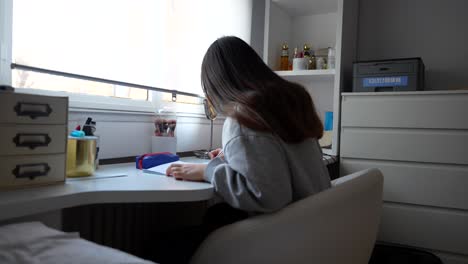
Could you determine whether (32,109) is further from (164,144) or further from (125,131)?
(164,144)

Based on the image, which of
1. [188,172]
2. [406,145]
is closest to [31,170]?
[188,172]

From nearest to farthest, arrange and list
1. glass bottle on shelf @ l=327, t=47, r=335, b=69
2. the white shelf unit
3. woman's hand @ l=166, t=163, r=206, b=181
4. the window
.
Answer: woman's hand @ l=166, t=163, r=206, b=181
the window
the white shelf unit
glass bottle on shelf @ l=327, t=47, r=335, b=69

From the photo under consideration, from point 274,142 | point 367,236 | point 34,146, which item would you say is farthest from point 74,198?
point 367,236

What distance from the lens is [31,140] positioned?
0.93 m

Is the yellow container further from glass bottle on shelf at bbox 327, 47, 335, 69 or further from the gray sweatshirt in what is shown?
glass bottle on shelf at bbox 327, 47, 335, 69

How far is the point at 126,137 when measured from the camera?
1.62m

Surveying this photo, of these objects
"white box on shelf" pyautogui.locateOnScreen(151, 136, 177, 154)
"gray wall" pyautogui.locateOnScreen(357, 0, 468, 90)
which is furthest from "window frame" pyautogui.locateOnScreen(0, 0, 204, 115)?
"gray wall" pyautogui.locateOnScreen(357, 0, 468, 90)

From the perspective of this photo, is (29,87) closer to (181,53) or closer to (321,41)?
(181,53)


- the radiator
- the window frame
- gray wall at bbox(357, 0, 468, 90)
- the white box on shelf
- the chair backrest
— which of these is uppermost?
gray wall at bbox(357, 0, 468, 90)

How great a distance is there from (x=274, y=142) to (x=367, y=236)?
546mm

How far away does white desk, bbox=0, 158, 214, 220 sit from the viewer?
777 millimetres

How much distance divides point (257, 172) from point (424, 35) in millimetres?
2196

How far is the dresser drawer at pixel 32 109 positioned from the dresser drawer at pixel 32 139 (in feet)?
0.05

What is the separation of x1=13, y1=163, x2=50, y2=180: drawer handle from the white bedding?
300 millimetres
